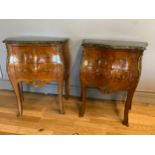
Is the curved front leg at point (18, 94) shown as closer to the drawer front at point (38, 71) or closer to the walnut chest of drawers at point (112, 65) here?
the drawer front at point (38, 71)

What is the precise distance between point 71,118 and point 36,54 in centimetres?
74

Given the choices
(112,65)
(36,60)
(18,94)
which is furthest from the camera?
(18,94)

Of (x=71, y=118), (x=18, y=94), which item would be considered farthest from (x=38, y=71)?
(x=71, y=118)

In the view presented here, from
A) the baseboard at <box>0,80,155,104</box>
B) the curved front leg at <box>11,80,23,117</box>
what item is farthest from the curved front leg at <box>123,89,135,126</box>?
the curved front leg at <box>11,80,23,117</box>

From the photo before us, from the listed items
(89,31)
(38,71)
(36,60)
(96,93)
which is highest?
(89,31)

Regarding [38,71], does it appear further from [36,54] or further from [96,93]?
[96,93]

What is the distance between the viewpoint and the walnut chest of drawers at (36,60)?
5.26 feet

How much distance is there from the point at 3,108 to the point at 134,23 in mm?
1653

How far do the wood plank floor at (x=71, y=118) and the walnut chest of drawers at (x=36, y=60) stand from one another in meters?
0.40

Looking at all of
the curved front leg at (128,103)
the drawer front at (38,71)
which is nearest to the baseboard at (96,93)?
the curved front leg at (128,103)

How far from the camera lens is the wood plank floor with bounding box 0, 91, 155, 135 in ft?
5.53

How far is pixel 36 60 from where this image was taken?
164 centimetres

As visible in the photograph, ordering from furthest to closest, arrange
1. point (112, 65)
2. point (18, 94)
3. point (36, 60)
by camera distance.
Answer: point (18, 94)
point (36, 60)
point (112, 65)
